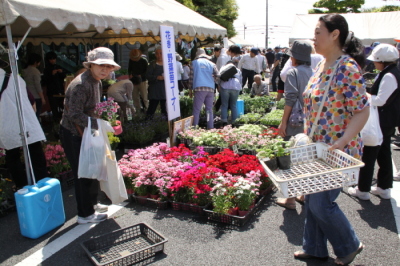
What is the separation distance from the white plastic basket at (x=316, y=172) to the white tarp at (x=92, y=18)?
3.08 m

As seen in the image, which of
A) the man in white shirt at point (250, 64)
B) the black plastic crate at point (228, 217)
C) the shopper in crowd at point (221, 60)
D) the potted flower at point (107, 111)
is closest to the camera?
the potted flower at point (107, 111)

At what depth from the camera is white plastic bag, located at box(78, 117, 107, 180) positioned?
138 inches

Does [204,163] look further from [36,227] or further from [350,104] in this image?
[350,104]

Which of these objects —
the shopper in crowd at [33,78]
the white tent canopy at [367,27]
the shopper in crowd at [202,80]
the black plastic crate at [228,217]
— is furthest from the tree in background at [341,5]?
the black plastic crate at [228,217]

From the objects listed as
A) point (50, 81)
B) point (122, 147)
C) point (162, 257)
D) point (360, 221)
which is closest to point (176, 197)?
point (162, 257)

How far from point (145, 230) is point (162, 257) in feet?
1.45

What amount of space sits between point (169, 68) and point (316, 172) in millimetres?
4042

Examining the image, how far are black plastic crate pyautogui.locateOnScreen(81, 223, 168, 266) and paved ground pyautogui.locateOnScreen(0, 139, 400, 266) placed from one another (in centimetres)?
11

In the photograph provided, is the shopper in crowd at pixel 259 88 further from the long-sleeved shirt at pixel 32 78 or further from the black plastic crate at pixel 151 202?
the black plastic crate at pixel 151 202

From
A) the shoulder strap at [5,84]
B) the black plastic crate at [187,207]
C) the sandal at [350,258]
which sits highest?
the shoulder strap at [5,84]

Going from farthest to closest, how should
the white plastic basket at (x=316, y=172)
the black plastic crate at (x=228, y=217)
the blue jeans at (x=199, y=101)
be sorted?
1. the blue jeans at (x=199, y=101)
2. the black plastic crate at (x=228, y=217)
3. the white plastic basket at (x=316, y=172)

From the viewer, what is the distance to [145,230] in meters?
3.58

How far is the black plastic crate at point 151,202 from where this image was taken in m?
4.25

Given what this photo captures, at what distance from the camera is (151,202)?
436 cm
